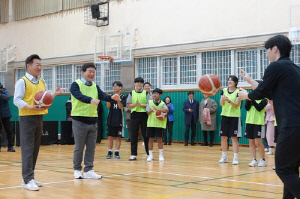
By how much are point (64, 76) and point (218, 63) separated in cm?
843

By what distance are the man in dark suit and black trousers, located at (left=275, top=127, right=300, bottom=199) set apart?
11.3 m

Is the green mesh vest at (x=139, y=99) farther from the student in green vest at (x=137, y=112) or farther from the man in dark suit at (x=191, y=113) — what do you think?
the man in dark suit at (x=191, y=113)

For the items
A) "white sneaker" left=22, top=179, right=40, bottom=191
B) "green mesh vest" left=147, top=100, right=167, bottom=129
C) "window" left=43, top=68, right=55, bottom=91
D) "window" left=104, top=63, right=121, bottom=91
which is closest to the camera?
"white sneaker" left=22, top=179, right=40, bottom=191

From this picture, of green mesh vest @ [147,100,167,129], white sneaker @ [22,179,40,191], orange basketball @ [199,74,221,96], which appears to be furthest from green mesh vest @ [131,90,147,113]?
white sneaker @ [22,179,40,191]

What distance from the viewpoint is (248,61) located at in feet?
49.5

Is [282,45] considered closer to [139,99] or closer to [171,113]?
[139,99]

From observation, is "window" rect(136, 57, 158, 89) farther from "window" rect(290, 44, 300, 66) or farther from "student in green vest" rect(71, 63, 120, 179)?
"student in green vest" rect(71, 63, 120, 179)

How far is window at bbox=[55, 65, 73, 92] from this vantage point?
2091 centimetres

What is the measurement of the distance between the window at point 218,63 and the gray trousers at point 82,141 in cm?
909

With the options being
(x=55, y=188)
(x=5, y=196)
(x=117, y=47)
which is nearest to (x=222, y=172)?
(x=55, y=188)

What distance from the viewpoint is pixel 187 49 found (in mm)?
16422

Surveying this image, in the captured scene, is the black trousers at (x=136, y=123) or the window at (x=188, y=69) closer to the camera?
the black trousers at (x=136, y=123)

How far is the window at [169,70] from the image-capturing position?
1709cm

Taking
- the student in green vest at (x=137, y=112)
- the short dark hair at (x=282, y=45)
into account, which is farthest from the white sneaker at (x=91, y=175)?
the short dark hair at (x=282, y=45)
